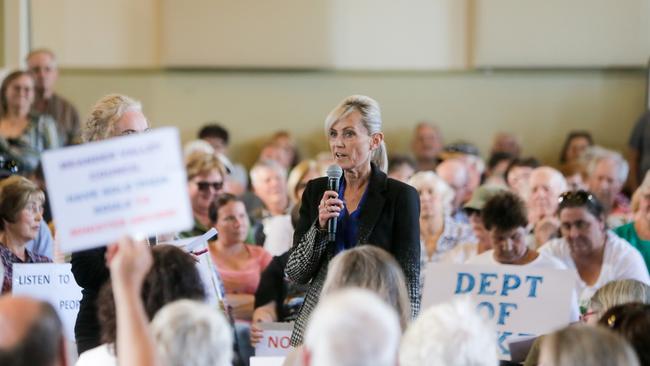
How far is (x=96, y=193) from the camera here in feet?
10.5

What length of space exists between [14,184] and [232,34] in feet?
20.3

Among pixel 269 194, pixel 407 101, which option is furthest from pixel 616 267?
pixel 407 101

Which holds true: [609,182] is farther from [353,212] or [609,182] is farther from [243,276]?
[353,212]

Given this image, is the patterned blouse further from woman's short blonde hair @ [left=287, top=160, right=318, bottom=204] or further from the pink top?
woman's short blonde hair @ [left=287, top=160, right=318, bottom=204]

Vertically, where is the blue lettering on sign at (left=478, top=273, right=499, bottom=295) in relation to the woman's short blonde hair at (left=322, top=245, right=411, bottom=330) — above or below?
below

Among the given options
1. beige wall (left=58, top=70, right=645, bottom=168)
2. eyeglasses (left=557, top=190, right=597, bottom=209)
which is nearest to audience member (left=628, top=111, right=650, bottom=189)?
beige wall (left=58, top=70, right=645, bottom=168)

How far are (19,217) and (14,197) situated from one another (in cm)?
12

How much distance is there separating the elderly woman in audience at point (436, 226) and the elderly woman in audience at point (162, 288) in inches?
149

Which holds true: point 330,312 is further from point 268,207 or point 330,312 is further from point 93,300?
point 268,207

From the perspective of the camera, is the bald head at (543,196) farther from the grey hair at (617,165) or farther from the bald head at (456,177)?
the grey hair at (617,165)

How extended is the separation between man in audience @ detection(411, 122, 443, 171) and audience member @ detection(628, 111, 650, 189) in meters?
1.82

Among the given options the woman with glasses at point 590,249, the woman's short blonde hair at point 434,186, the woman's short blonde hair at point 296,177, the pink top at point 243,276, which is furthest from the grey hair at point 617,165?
the pink top at point 243,276

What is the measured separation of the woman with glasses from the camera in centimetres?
641

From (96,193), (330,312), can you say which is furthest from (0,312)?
(330,312)
